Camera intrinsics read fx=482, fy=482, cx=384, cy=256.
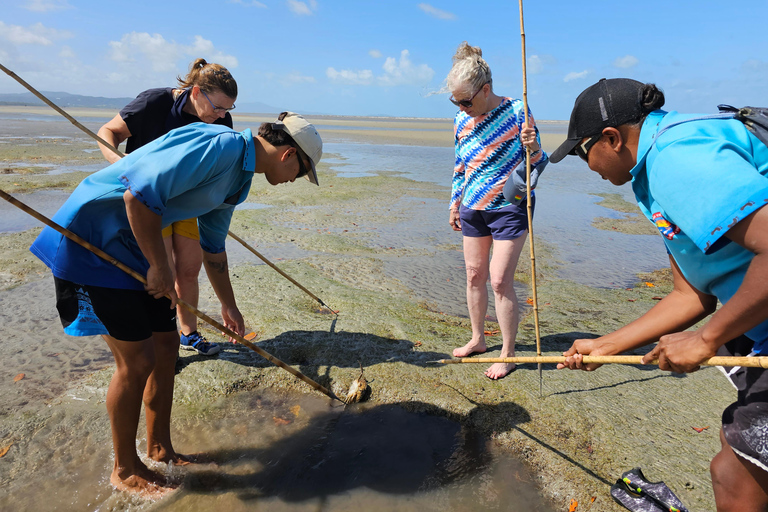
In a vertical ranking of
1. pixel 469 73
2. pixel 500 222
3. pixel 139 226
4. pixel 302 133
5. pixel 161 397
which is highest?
pixel 469 73

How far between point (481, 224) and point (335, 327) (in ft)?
5.38

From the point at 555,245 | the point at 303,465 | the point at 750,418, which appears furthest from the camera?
the point at 555,245

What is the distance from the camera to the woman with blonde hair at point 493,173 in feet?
11.0

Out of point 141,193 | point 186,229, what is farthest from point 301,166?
point 186,229

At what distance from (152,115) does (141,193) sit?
5.51 ft

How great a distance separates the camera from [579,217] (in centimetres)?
1012

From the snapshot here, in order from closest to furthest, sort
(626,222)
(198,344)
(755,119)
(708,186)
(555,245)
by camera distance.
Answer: (708,186)
(755,119)
(198,344)
(555,245)
(626,222)

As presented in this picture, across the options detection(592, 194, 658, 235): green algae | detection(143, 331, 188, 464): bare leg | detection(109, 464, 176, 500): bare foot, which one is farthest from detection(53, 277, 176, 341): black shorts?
detection(592, 194, 658, 235): green algae

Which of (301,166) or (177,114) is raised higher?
(177,114)

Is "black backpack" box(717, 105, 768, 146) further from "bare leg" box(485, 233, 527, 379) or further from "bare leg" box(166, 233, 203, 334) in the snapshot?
"bare leg" box(166, 233, 203, 334)

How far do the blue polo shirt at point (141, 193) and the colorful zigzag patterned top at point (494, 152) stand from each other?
181 cm

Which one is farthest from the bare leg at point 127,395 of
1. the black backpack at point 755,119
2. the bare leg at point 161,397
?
the black backpack at point 755,119

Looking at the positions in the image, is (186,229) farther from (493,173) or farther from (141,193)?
(493,173)

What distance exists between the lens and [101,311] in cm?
225
